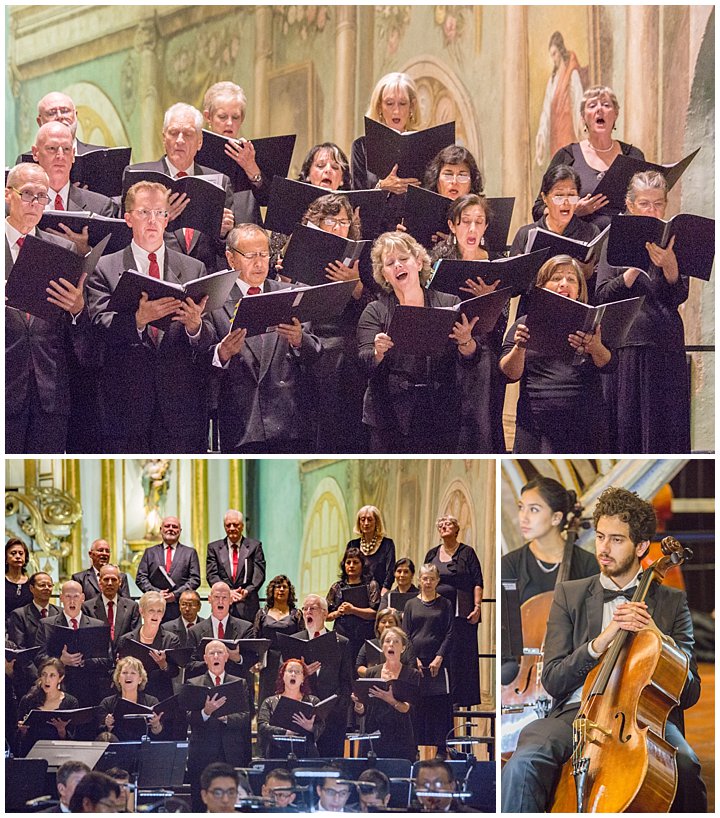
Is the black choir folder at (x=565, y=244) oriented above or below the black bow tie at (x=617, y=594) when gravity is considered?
above

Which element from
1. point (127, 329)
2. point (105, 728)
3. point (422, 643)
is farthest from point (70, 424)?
point (422, 643)

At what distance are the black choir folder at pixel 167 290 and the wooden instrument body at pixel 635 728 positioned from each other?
2.53 meters

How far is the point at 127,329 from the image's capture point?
7.61m

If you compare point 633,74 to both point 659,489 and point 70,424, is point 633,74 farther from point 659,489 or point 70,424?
point 70,424

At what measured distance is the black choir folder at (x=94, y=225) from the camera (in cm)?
758

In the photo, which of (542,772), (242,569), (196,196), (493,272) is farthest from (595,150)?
(542,772)

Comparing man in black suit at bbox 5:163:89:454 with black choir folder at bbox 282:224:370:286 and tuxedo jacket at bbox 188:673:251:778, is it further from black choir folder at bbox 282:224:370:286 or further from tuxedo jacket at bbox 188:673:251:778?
tuxedo jacket at bbox 188:673:251:778

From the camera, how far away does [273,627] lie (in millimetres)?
7797

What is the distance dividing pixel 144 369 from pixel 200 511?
2.46 feet

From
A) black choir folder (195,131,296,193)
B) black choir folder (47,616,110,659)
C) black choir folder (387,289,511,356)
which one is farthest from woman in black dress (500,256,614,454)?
black choir folder (47,616,110,659)

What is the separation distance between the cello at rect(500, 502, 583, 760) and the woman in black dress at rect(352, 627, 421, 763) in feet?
1.46

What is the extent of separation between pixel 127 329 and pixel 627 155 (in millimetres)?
2582

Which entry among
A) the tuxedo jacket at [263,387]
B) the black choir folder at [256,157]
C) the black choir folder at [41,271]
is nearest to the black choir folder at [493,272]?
the tuxedo jacket at [263,387]

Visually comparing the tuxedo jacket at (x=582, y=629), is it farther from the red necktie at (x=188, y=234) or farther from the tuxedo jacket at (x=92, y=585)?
the red necktie at (x=188, y=234)
